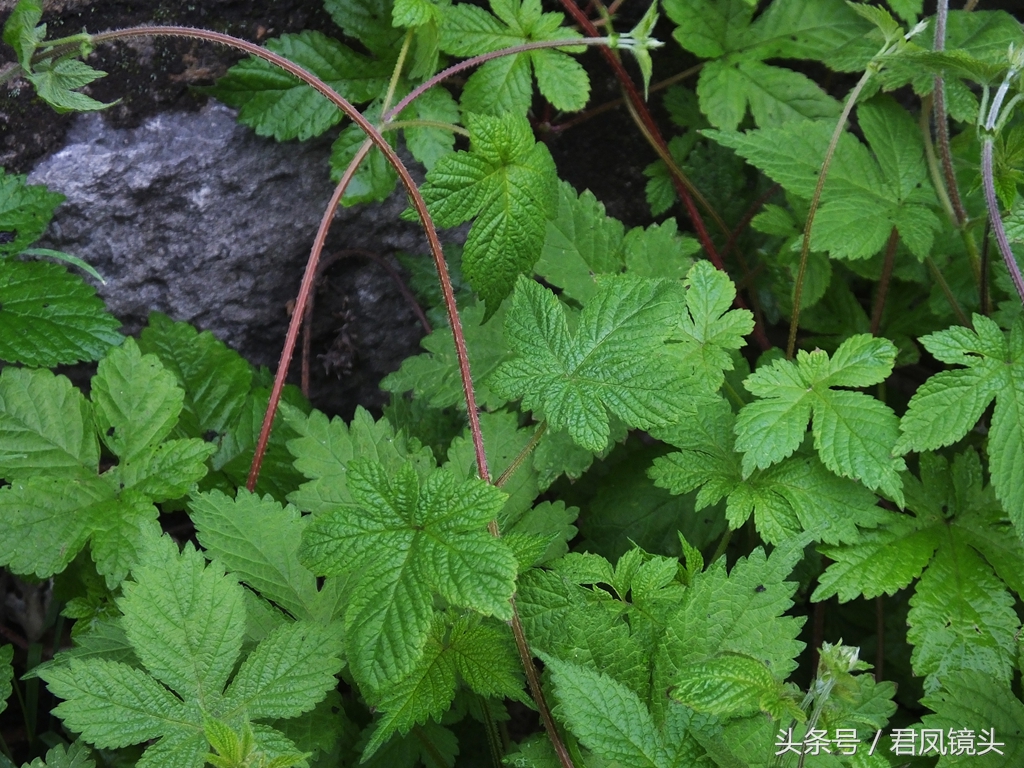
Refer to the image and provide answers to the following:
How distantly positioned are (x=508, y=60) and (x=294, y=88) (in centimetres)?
51

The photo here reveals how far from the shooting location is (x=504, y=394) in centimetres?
150

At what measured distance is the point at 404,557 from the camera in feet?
4.12

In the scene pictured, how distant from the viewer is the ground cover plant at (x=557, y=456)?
4.36ft

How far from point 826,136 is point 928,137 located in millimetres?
278

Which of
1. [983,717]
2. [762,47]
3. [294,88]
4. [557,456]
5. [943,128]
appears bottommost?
[983,717]

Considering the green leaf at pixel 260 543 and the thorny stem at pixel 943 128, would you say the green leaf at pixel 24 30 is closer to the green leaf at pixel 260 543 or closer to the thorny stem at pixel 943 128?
the green leaf at pixel 260 543

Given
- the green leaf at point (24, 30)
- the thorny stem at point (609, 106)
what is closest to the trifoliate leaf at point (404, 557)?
the green leaf at point (24, 30)

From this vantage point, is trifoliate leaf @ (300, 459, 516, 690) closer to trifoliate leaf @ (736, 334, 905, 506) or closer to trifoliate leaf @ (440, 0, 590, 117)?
trifoliate leaf @ (736, 334, 905, 506)

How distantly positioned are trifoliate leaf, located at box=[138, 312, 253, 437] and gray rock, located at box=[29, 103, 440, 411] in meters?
0.17

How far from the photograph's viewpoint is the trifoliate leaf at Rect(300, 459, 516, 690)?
1188mm

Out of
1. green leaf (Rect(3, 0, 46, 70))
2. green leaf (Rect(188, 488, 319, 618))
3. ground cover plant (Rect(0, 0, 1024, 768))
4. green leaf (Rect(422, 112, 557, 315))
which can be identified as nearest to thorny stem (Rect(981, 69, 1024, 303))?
ground cover plant (Rect(0, 0, 1024, 768))

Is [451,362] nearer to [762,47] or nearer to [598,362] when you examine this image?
[598,362]

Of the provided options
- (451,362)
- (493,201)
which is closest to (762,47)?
(493,201)

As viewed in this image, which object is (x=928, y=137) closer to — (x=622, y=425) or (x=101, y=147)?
(x=622, y=425)
